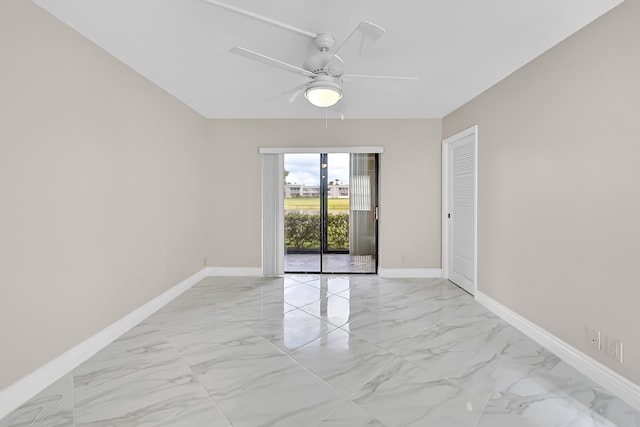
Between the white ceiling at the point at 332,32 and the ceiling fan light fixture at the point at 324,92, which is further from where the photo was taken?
the ceiling fan light fixture at the point at 324,92

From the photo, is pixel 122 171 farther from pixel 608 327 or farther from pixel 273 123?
pixel 608 327

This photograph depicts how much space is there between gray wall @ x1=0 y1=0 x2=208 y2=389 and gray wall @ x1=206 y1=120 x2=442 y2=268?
1.17m

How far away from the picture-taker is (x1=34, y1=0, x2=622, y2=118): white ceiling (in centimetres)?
185

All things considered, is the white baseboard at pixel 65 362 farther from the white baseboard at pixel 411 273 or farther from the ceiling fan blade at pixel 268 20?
the white baseboard at pixel 411 273

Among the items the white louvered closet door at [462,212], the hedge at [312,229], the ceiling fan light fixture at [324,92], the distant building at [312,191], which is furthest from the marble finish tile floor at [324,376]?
the distant building at [312,191]

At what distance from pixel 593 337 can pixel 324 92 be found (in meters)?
2.63

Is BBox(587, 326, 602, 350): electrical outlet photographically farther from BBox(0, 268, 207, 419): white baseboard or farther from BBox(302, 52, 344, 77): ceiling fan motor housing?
BBox(0, 268, 207, 419): white baseboard

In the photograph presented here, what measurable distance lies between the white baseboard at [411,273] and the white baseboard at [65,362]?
10.3 feet

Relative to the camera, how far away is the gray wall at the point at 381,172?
14.2 ft

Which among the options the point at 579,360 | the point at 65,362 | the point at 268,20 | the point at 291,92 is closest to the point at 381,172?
the point at 291,92

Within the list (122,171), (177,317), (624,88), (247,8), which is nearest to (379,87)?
(247,8)

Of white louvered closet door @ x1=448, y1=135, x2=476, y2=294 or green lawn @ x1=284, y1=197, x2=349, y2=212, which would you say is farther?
green lawn @ x1=284, y1=197, x2=349, y2=212

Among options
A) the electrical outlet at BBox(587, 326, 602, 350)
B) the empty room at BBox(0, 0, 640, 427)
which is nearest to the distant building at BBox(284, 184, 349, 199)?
the empty room at BBox(0, 0, 640, 427)

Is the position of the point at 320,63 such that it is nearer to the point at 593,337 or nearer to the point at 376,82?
the point at 376,82
